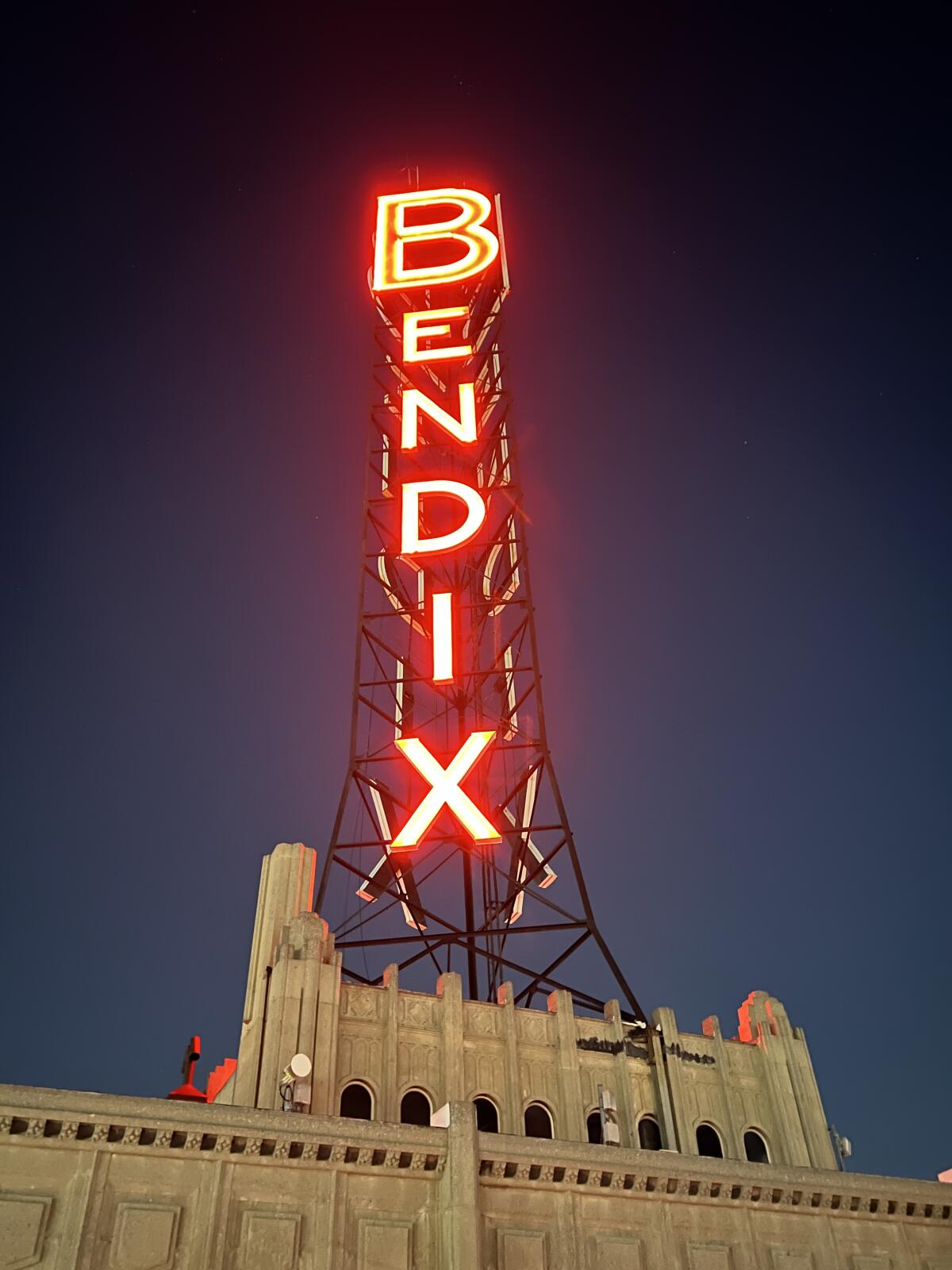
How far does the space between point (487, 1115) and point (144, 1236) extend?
1191 cm

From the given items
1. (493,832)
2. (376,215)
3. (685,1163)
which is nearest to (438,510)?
(376,215)

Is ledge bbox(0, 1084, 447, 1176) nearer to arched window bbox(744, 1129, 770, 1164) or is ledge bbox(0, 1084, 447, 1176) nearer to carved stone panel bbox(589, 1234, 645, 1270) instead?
carved stone panel bbox(589, 1234, 645, 1270)

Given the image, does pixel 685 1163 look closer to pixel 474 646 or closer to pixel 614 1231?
pixel 614 1231

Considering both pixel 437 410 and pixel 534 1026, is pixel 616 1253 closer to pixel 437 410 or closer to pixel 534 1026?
pixel 534 1026

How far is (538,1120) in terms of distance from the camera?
107 ft

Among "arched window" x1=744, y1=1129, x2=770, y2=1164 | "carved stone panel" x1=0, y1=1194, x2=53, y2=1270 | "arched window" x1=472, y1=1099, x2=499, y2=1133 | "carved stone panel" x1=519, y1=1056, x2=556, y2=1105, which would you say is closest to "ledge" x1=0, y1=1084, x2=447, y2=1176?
"carved stone panel" x1=0, y1=1194, x2=53, y2=1270

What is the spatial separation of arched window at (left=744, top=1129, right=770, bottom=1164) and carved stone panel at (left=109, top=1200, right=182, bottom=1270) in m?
18.5

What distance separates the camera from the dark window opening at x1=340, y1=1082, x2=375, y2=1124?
31.2 metres

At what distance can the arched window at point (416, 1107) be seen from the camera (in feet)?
104

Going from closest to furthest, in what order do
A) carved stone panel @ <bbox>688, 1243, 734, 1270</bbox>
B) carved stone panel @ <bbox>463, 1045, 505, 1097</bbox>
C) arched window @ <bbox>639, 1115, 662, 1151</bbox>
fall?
1. carved stone panel @ <bbox>688, 1243, 734, 1270</bbox>
2. carved stone panel @ <bbox>463, 1045, 505, 1097</bbox>
3. arched window @ <bbox>639, 1115, 662, 1151</bbox>

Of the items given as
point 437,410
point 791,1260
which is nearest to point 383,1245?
point 791,1260

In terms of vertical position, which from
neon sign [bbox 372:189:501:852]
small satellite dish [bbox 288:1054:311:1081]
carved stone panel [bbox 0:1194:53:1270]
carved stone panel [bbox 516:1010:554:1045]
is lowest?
carved stone panel [bbox 0:1194:53:1270]

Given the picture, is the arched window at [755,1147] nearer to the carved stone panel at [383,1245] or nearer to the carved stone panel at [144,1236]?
the carved stone panel at [383,1245]

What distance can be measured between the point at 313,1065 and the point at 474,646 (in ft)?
63.3
